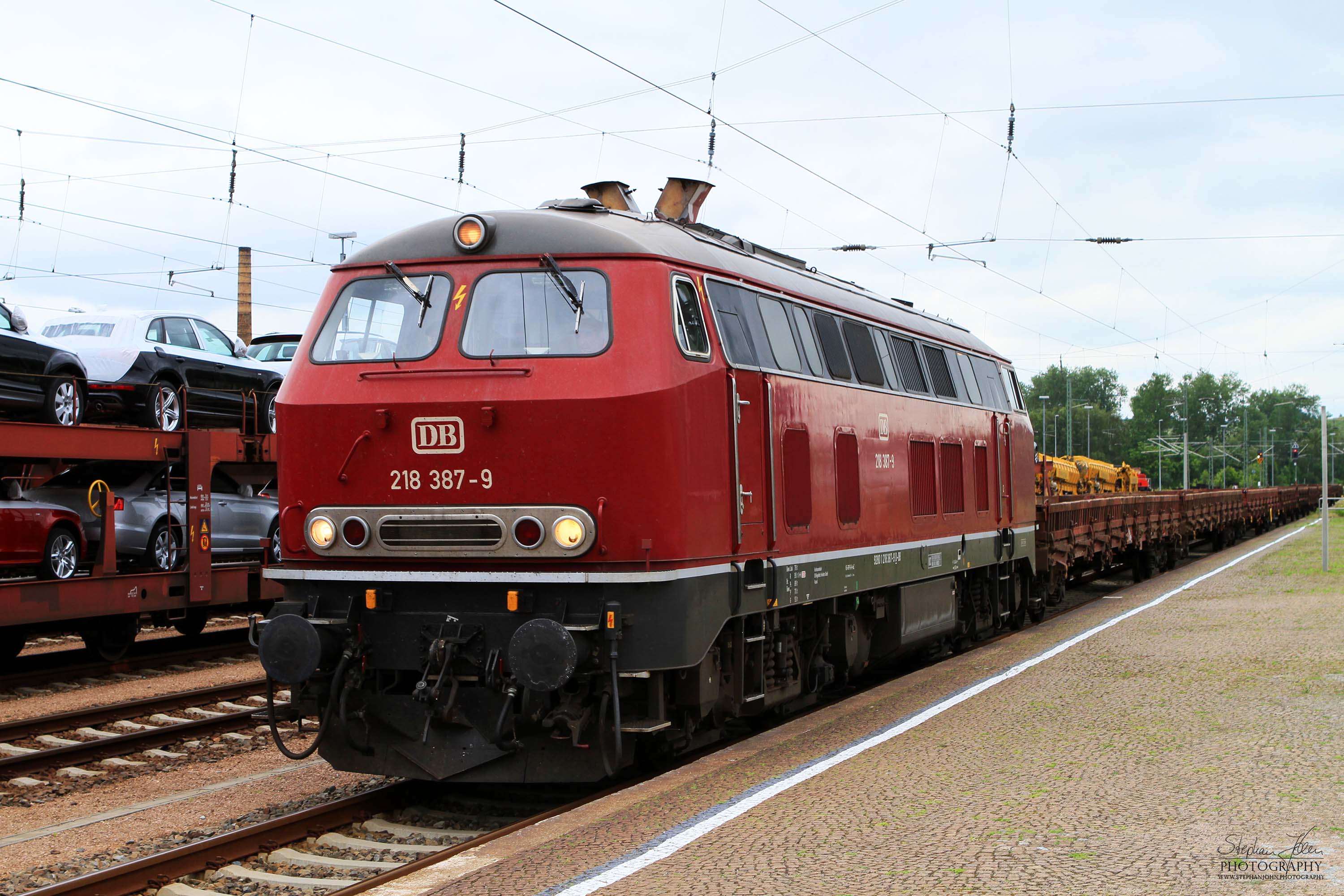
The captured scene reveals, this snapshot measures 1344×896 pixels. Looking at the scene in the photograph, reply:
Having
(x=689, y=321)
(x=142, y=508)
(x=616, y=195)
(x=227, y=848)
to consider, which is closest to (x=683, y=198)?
(x=616, y=195)

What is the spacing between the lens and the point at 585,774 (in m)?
7.50

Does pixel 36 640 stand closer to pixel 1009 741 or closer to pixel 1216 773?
pixel 1009 741

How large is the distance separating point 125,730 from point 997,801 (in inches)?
306

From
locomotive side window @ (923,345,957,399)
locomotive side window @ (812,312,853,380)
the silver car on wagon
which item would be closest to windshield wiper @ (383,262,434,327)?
locomotive side window @ (812,312,853,380)

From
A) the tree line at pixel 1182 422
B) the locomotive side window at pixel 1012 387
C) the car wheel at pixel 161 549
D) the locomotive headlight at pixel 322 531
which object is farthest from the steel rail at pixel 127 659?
the tree line at pixel 1182 422

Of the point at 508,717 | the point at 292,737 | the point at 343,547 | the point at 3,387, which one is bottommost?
the point at 292,737

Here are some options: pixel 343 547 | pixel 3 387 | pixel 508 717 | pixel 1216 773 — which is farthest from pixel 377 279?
pixel 3 387

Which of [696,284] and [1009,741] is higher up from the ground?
[696,284]

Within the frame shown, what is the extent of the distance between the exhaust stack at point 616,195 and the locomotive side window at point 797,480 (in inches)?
83.5

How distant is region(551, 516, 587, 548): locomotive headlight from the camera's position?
24.0 ft

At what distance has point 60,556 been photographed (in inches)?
531

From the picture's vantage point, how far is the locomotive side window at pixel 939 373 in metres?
13.0

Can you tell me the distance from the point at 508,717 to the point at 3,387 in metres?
8.60

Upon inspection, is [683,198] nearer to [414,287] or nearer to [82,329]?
[414,287]
